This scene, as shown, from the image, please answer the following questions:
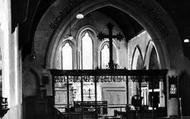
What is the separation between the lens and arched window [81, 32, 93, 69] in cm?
3088

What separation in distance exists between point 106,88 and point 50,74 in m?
→ 9.31

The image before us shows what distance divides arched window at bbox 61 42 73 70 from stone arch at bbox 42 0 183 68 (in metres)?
8.44

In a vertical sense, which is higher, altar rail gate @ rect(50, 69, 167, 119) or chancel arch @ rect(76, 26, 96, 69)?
chancel arch @ rect(76, 26, 96, 69)

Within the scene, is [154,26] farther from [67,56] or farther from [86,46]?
[67,56]

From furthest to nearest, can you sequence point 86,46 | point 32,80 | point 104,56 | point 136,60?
point 104,56 → point 86,46 → point 136,60 → point 32,80

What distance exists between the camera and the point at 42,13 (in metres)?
21.2

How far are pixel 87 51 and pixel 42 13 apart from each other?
10.0m

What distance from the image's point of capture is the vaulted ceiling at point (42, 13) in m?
8.70

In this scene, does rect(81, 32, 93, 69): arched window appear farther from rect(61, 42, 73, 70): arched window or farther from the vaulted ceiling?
the vaulted ceiling

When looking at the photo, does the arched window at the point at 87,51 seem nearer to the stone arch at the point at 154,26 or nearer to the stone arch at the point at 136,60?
the stone arch at the point at 136,60

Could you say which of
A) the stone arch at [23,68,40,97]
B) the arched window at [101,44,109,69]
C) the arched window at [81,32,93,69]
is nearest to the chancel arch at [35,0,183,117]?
the stone arch at [23,68,40,97]

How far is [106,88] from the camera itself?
29750 mm

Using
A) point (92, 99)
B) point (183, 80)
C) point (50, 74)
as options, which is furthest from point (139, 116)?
point (92, 99)

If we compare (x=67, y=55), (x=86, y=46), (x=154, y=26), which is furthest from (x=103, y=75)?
(x=86, y=46)
